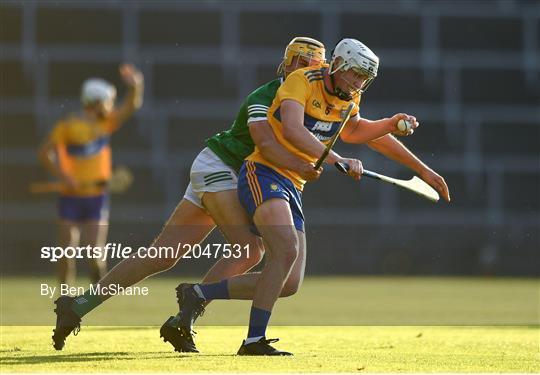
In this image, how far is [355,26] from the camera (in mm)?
21281

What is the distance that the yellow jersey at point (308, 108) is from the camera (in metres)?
6.64

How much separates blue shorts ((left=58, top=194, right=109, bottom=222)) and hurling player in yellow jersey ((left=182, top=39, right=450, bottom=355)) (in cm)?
600

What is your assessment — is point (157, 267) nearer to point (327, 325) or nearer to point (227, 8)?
point (327, 325)

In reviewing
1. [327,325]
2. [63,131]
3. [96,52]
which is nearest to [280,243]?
[327,325]

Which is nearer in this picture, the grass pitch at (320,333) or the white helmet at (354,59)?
the grass pitch at (320,333)

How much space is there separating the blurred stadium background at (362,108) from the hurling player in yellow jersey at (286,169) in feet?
34.7

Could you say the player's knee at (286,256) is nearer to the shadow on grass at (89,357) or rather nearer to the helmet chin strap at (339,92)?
the shadow on grass at (89,357)

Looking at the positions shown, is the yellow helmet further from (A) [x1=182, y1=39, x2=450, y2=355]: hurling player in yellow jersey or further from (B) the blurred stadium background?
→ (B) the blurred stadium background

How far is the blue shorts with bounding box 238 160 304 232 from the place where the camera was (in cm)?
659

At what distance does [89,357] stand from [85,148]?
720 cm

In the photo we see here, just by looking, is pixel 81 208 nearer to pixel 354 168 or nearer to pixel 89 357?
pixel 89 357

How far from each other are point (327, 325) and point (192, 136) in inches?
427

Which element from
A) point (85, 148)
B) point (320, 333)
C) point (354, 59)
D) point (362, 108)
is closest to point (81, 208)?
point (85, 148)

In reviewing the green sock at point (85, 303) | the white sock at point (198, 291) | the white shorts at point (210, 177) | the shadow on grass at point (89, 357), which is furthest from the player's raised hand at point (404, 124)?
the green sock at point (85, 303)
